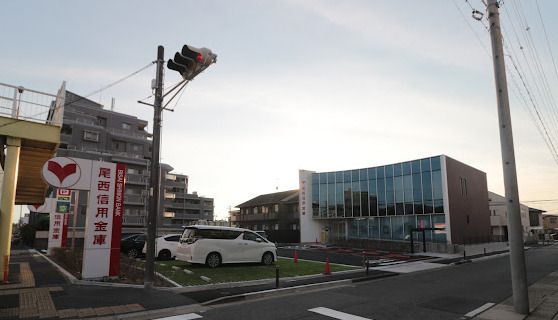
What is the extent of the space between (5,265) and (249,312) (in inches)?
341

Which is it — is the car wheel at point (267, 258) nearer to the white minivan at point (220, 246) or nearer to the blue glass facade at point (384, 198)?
the white minivan at point (220, 246)

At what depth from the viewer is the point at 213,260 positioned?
16422 mm

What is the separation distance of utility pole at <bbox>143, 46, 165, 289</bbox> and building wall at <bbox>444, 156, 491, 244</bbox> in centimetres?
2881

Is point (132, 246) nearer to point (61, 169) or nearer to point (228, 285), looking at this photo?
point (61, 169)

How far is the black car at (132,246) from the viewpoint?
21.4m

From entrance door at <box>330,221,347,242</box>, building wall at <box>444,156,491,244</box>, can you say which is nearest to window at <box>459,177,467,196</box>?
building wall at <box>444,156,491,244</box>

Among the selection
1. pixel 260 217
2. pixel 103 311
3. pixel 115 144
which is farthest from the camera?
pixel 260 217

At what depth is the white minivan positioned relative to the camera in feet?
53.0

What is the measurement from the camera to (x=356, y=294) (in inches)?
468

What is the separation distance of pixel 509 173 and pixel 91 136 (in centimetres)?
5534

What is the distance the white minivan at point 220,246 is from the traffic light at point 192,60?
27.7 ft

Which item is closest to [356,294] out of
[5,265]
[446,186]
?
[5,265]

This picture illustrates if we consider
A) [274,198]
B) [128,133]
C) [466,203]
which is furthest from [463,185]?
[128,133]

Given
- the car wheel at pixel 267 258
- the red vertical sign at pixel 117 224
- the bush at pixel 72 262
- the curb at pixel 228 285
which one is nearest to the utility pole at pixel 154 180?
the curb at pixel 228 285
